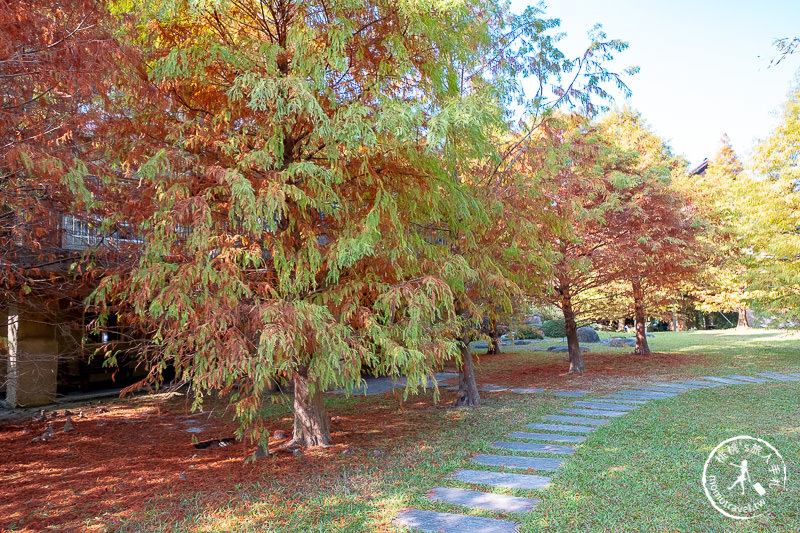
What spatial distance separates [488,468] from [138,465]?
394 cm

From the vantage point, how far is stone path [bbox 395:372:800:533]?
369 centimetres

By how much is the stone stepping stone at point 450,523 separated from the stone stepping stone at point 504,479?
77 cm

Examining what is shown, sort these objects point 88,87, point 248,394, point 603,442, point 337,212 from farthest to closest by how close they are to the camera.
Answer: point 603,442, point 337,212, point 248,394, point 88,87

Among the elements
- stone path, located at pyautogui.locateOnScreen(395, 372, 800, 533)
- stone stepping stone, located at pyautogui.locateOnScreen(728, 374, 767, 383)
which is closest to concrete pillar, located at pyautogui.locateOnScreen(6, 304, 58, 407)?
stone path, located at pyautogui.locateOnScreen(395, 372, 800, 533)

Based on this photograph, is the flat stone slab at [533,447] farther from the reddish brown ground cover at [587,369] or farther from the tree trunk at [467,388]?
the reddish brown ground cover at [587,369]

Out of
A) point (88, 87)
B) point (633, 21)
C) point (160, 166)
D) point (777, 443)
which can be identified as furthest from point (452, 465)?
point (633, 21)

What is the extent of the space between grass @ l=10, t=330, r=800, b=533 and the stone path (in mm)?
117

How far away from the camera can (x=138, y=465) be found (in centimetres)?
568

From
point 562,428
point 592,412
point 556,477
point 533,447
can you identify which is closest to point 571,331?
point 592,412

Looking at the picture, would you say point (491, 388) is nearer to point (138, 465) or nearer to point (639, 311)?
point (639, 311)

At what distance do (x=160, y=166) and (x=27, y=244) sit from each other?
9.27 ft

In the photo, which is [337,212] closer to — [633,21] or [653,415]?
[653,415]

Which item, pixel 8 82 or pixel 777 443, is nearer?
pixel 8 82

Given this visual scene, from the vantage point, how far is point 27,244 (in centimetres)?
594
